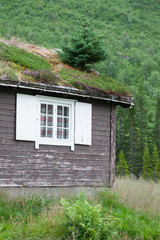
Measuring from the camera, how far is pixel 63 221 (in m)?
7.21

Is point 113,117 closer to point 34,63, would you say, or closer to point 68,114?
point 68,114

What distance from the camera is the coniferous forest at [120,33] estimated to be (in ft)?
158

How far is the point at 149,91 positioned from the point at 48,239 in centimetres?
8238

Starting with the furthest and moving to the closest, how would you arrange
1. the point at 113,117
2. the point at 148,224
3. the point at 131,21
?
the point at 131,21 < the point at 113,117 < the point at 148,224

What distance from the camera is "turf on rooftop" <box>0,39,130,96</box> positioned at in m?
11.0

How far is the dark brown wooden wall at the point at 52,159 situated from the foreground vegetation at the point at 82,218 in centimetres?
72

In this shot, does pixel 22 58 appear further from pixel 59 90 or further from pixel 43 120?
pixel 43 120

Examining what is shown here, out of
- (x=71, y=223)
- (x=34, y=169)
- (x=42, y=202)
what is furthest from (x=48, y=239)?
(x=34, y=169)

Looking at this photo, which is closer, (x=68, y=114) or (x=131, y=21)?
(x=68, y=114)

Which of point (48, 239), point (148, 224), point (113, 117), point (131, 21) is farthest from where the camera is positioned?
point (131, 21)

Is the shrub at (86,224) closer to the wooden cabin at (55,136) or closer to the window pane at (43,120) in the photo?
the wooden cabin at (55,136)

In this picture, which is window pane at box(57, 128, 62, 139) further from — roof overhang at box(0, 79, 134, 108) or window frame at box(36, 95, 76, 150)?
roof overhang at box(0, 79, 134, 108)

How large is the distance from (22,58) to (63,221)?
6.11 m

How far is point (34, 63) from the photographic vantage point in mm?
11914
